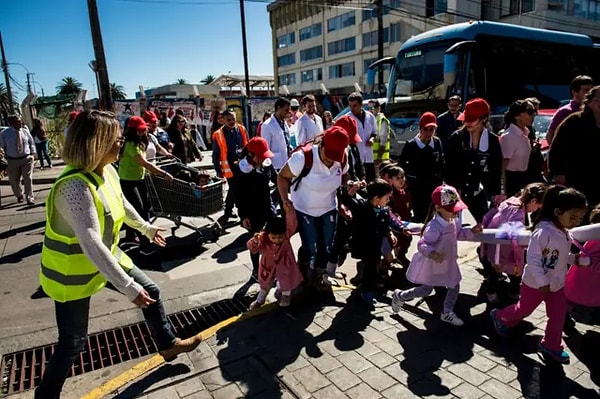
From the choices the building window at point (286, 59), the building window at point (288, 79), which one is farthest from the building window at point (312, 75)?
the building window at point (286, 59)

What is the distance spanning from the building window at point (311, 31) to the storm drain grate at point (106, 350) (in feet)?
193

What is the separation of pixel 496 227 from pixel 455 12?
1650 inches

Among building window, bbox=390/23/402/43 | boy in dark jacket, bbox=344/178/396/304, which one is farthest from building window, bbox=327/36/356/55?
boy in dark jacket, bbox=344/178/396/304

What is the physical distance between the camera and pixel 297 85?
63.7 meters

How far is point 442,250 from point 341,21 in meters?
55.2

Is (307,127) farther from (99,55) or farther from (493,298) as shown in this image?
(99,55)

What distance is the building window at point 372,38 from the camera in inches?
1827

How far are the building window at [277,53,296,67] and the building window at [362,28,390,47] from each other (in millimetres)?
16464

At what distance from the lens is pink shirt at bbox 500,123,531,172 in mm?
4648

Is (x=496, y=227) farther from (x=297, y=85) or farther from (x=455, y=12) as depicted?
(x=297, y=85)

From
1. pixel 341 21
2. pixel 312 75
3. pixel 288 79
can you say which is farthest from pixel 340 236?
pixel 288 79

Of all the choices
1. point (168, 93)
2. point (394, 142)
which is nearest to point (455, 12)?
point (168, 93)

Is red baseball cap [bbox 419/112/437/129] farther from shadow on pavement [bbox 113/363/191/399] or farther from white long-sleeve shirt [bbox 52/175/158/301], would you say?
white long-sleeve shirt [bbox 52/175/158/301]

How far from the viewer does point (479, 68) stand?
11.5 meters
